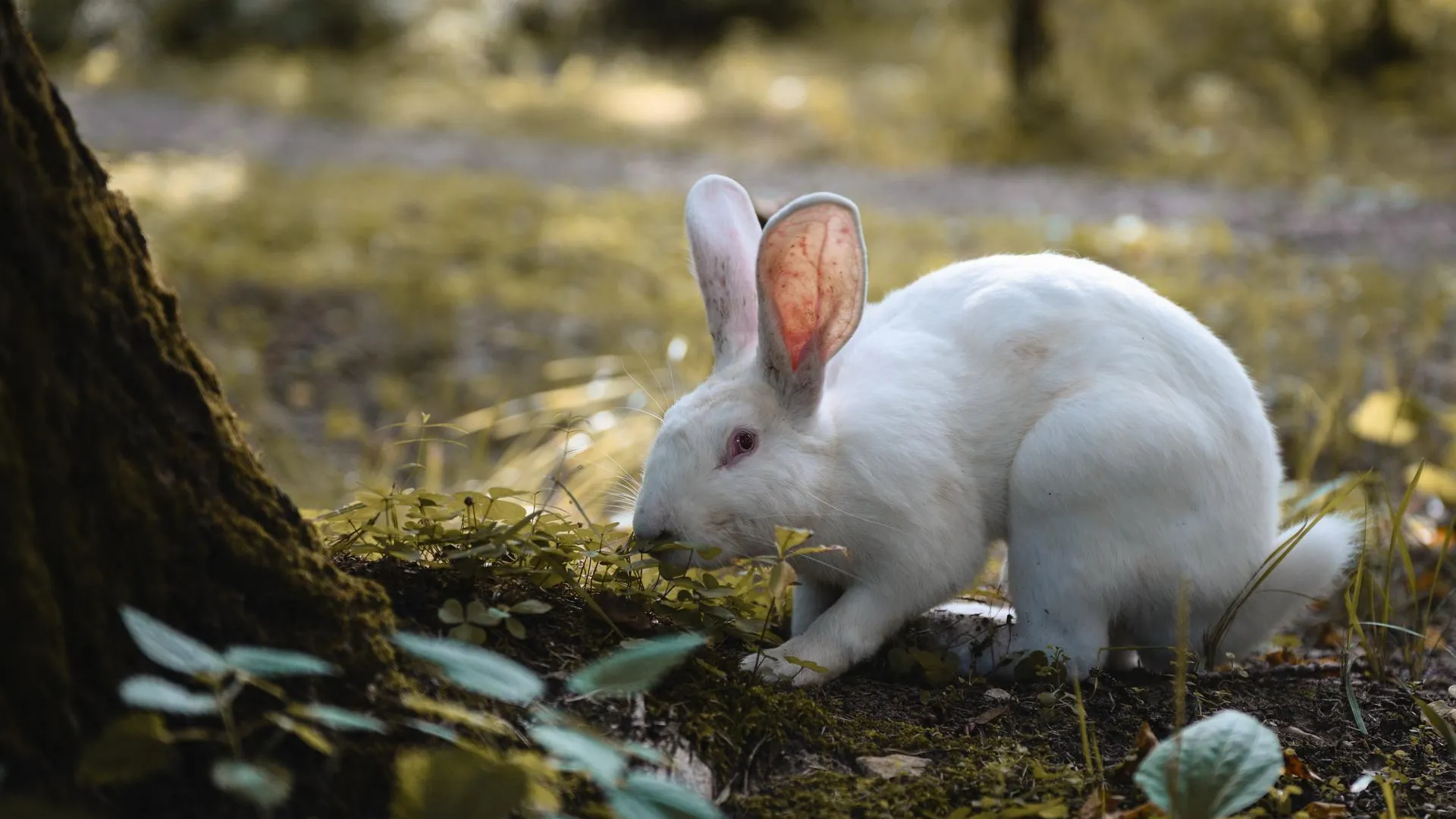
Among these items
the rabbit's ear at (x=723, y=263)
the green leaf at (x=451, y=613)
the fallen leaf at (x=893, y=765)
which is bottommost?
the fallen leaf at (x=893, y=765)

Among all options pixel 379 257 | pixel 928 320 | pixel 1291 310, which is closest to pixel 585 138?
pixel 379 257

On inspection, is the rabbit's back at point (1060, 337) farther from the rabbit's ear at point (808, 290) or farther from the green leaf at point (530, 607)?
the green leaf at point (530, 607)

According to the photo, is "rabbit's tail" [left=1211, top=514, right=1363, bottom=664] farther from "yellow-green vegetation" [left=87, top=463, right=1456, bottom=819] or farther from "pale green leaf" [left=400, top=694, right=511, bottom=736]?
"pale green leaf" [left=400, top=694, right=511, bottom=736]

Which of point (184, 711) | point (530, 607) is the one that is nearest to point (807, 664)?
point (530, 607)

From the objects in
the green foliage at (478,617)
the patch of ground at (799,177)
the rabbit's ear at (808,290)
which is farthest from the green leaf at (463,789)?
the patch of ground at (799,177)

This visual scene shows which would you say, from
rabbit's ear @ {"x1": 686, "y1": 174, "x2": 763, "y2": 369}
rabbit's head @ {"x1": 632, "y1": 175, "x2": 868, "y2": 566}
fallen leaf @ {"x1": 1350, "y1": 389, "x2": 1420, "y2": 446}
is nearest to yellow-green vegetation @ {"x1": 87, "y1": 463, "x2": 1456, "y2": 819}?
rabbit's head @ {"x1": 632, "y1": 175, "x2": 868, "y2": 566}

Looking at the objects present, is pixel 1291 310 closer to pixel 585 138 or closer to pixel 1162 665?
Answer: pixel 1162 665

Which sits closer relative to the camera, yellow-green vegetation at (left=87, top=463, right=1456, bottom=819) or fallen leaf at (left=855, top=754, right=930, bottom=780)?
yellow-green vegetation at (left=87, top=463, right=1456, bottom=819)
